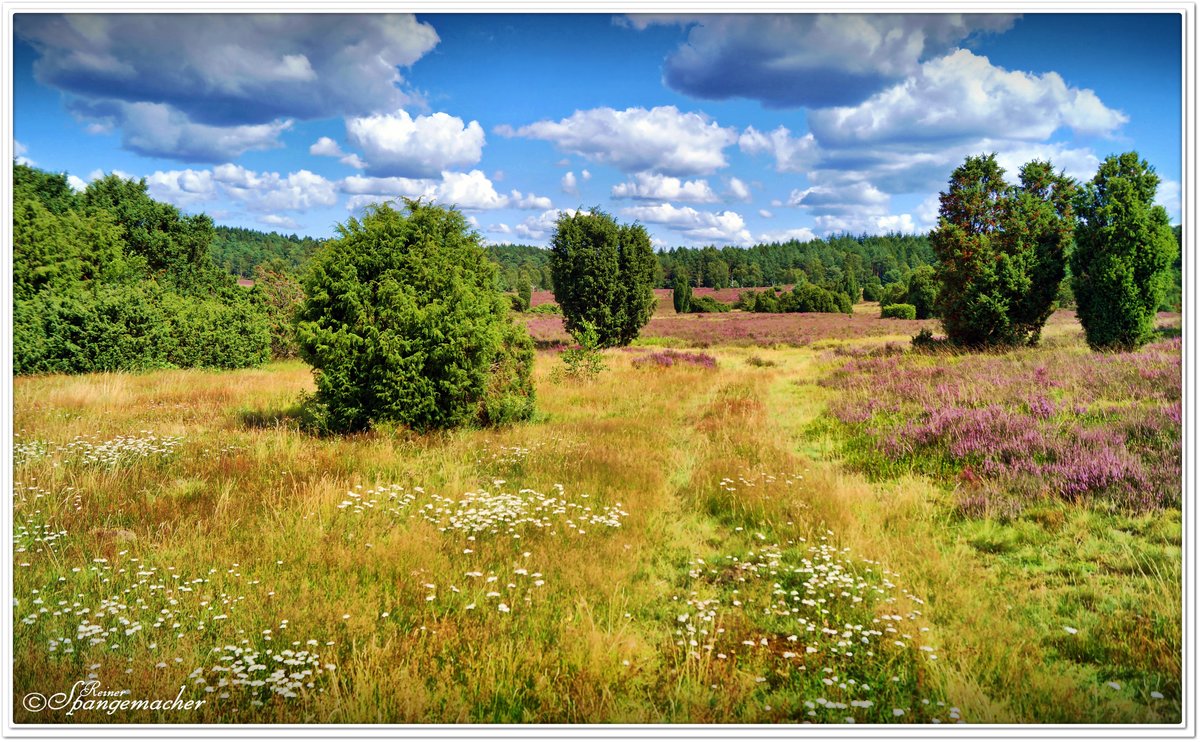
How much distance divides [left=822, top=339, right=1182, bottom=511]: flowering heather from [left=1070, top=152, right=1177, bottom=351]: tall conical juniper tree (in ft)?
8.86

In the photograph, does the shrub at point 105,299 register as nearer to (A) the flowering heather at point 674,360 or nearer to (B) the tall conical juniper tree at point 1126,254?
(A) the flowering heather at point 674,360

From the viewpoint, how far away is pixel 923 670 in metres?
3.50

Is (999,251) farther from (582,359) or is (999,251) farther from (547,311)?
(547,311)

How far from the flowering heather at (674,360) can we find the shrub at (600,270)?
22.5 feet

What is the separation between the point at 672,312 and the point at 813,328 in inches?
1277

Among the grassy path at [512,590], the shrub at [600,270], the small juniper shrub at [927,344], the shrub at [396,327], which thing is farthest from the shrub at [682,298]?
the grassy path at [512,590]

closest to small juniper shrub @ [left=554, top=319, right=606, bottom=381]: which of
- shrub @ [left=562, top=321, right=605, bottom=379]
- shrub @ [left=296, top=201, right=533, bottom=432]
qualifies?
shrub @ [left=562, top=321, right=605, bottom=379]

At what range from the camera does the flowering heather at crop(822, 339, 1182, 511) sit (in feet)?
21.1

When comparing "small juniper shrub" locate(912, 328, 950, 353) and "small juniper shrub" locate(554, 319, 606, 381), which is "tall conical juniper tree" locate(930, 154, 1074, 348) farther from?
"small juniper shrub" locate(554, 319, 606, 381)

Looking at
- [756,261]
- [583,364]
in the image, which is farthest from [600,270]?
[756,261]

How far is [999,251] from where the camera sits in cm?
2283

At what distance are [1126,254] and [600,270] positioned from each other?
20.6m

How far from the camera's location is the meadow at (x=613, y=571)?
3.35 metres
